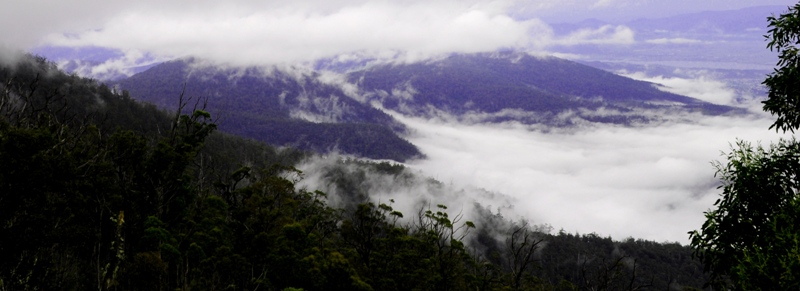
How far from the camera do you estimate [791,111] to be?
883 centimetres

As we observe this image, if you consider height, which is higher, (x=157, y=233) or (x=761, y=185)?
(x=761, y=185)

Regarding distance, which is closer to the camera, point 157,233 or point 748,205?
point 748,205

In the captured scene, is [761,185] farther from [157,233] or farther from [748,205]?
[157,233]

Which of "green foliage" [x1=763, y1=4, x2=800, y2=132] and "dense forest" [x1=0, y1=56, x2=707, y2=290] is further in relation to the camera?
"dense forest" [x1=0, y1=56, x2=707, y2=290]

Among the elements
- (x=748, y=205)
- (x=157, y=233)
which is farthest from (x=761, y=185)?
(x=157, y=233)

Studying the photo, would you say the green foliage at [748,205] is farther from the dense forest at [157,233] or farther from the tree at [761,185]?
the dense forest at [157,233]

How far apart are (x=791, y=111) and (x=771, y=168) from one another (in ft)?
3.61

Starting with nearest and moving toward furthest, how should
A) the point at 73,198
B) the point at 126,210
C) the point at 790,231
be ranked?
the point at 790,231 → the point at 73,198 → the point at 126,210

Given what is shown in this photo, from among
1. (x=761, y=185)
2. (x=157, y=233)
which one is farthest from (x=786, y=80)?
(x=157, y=233)

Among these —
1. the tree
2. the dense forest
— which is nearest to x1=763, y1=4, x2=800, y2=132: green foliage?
the tree

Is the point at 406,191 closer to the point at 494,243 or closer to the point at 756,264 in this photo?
the point at 494,243

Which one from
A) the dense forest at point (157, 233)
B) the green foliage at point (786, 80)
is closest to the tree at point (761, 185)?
the green foliage at point (786, 80)

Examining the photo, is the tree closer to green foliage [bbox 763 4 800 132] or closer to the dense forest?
green foliage [bbox 763 4 800 132]

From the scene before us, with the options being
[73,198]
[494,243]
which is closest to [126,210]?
[73,198]
